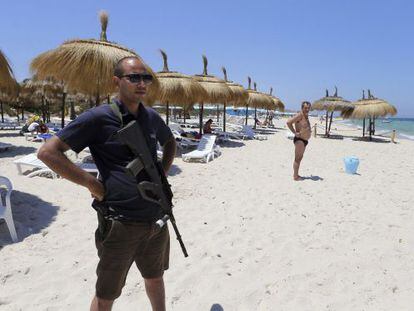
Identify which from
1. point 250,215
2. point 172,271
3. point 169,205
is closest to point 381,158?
point 250,215

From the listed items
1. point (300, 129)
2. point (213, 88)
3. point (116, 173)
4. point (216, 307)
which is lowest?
point (216, 307)

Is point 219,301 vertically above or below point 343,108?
below

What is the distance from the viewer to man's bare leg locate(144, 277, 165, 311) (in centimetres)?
183

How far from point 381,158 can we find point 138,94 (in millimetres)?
11000

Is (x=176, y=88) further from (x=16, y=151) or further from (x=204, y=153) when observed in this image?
(x=16, y=151)

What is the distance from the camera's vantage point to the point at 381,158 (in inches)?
423

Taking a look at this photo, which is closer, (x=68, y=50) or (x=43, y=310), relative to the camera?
(x=43, y=310)

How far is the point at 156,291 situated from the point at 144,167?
79 cm

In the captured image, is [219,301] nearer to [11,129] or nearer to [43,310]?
[43,310]

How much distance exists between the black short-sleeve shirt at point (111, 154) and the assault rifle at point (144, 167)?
0.03m

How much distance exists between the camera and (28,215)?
3.88m

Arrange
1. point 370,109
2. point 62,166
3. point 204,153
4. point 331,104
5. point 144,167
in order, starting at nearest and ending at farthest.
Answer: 1. point 62,166
2. point 144,167
3. point 204,153
4. point 370,109
5. point 331,104

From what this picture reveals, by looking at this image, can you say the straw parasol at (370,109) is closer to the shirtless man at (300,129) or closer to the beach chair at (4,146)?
the shirtless man at (300,129)

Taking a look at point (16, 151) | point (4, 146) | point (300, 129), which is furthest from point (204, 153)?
point (4, 146)
